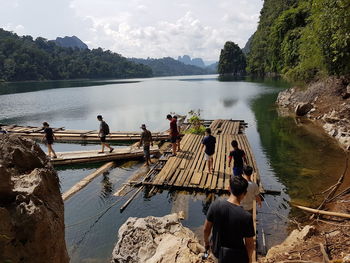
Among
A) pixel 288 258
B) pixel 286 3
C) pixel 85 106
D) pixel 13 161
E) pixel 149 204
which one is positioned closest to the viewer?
pixel 13 161

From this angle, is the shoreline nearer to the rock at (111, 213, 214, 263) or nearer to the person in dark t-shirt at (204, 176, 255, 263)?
the rock at (111, 213, 214, 263)

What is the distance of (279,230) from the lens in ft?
29.7

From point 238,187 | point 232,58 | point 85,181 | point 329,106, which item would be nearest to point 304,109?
point 329,106

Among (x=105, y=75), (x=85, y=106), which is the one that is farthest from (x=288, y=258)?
(x=105, y=75)

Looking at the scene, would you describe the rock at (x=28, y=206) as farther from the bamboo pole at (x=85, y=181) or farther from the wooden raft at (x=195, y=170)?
the bamboo pole at (x=85, y=181)

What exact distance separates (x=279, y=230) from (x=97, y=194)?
7.81 m

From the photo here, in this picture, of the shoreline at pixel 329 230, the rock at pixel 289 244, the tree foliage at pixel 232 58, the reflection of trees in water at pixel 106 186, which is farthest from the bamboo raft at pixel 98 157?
the tree foliage at pixel 232 58

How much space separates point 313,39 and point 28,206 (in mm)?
25829

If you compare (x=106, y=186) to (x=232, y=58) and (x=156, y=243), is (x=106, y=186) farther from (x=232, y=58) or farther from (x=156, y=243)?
(x=232, y=58)

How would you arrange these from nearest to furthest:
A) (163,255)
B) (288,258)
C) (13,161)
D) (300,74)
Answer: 1. (13,161)
2. (288,258)
3. (163,255)
4. (300,74)

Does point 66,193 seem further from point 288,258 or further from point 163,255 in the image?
point 288,258

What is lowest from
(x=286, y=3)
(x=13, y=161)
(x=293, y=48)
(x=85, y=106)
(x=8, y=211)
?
(x=85, y=106)

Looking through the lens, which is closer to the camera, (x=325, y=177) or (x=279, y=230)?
(x=279, y=230)

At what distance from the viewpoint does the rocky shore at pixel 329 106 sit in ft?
65.8
